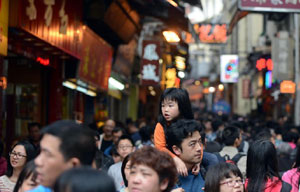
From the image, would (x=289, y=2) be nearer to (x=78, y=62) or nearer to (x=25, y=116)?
(x=78, y=62)

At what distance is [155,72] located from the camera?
22906 mm

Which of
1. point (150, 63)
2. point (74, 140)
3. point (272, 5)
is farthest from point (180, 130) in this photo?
point (150, 63)

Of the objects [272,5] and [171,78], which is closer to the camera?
[272,5]

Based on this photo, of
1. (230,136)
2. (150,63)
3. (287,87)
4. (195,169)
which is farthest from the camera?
(287,87)

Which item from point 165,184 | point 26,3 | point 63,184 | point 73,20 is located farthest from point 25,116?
point 63,184

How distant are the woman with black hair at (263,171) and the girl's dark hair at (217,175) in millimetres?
733

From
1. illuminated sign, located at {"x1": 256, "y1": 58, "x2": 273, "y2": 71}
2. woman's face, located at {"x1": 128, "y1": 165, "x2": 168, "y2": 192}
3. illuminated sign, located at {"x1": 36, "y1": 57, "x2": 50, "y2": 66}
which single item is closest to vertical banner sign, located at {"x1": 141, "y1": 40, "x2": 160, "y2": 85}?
illuminated sign, located at {"x1": 36, "y1": 57, "x2": 50, "y2": 66}

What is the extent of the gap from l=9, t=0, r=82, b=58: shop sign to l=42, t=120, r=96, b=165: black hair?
6.47m

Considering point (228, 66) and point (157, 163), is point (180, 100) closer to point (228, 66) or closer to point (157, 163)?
point (157, 163)

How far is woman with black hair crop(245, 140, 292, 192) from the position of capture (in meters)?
6.32

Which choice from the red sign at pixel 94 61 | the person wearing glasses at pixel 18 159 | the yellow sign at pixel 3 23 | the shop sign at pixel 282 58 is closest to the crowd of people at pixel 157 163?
the person wearing glasses at pixel 18 159

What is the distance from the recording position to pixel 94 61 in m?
17.8

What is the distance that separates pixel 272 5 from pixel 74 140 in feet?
33.6

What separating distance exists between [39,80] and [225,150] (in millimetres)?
7203
